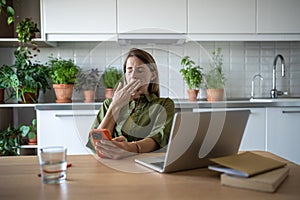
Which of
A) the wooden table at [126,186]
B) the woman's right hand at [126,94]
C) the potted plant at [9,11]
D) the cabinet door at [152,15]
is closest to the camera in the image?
the wooden table at [126,186]

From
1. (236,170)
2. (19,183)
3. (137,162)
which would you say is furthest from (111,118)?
(236,170)

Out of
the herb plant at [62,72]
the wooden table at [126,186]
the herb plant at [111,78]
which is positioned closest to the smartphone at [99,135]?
the wooden table at [126,186]

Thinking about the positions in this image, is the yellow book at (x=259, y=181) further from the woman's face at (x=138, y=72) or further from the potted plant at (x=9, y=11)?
the potted plant at (x=9, y=11)

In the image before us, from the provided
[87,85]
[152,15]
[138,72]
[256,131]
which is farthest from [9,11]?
[256,131]

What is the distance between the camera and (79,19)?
2494 mm

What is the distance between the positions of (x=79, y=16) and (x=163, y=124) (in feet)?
4.79

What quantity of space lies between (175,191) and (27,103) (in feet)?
6.72

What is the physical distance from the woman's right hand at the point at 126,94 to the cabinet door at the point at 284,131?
135 centimetres

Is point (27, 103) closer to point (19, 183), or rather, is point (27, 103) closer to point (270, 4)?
point (19, 183)

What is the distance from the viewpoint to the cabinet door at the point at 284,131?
2400 mm

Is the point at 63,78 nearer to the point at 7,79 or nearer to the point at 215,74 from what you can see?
the point at 7,79

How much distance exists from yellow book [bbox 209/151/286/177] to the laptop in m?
0.07

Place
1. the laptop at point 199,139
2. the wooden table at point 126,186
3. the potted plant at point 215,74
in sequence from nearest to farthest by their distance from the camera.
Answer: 1. the wooden table at point 126,186
2. the laptop at point 199,139
3. the potted plant at point 215,74

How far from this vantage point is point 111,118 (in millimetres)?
1449
